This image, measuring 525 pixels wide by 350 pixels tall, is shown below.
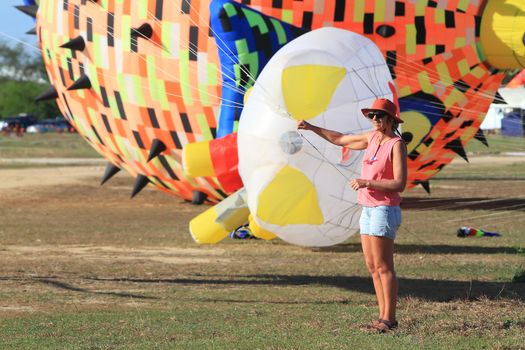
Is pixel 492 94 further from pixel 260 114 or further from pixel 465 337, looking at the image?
pixel 465 337

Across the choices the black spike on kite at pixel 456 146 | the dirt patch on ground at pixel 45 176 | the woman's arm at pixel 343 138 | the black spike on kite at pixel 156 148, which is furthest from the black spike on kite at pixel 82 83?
the dirt patch on ground at pixel 45 176

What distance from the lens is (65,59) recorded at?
16.4 m

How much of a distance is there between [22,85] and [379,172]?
94.7 m

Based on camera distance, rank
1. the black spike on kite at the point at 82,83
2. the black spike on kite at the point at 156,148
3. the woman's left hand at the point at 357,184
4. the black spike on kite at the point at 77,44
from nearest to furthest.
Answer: the woman's left hand at the point at 357,184 → the black spike on kite at the point at 156,148 → the black spike on kite at the point at 77,44 → the black spike on kite at the point at 82,83

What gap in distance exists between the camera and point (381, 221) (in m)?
8.27

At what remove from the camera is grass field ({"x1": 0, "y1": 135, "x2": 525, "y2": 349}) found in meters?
8.29

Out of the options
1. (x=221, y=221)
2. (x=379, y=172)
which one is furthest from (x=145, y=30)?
(x=379, y=172)

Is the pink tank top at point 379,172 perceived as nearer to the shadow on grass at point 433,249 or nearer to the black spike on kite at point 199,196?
the shadow on grass at point 433,249

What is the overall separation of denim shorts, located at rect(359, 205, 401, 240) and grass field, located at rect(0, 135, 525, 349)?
748 mm

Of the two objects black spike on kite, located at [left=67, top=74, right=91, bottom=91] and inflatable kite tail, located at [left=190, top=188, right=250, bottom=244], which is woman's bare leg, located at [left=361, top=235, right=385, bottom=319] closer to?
inflatable kite tail, located at [left=190, top=188, right=250, bottom=244]

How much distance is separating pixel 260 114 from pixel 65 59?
21.0 feet

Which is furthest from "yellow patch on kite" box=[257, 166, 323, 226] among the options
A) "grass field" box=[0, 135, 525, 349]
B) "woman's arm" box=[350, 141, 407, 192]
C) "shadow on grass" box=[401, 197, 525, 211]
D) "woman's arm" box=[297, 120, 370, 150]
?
"shadow on grass" box=[401, 197, 525, 211]

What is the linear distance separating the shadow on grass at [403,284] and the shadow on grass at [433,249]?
2645 millimetres

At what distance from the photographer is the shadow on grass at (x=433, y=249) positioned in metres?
14.7
